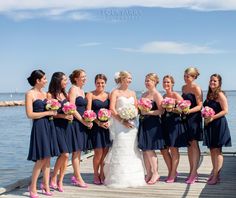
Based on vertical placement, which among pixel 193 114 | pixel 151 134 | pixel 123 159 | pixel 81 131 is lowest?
pixel 123 159

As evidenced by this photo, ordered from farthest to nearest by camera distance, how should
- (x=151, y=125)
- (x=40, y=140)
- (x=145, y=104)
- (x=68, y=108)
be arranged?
(x=151, y=125), (x=145, y=104), (x=68, y=108), (x=40, y=140)

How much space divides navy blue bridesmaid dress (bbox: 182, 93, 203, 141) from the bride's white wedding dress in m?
0.91

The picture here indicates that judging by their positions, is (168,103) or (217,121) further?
(217,121)

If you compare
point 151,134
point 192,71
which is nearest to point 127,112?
point 151,134

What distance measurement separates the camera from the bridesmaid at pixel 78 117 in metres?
7.16

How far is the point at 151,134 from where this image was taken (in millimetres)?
7531

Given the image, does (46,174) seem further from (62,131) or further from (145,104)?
(145,104)

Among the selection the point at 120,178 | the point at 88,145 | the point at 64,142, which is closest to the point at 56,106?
the point at 64,142

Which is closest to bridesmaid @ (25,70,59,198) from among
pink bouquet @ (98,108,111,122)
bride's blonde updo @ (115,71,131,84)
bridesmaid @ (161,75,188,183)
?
pink bouquet @ (98,108,111,122)

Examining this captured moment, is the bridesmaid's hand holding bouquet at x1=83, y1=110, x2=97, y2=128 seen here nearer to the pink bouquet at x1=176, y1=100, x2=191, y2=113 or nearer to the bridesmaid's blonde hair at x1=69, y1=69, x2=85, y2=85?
the bridesmaid's blonde hair at x1=69, y1=69, x2=85, y2=85

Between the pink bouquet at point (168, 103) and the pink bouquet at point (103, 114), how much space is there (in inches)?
36.0

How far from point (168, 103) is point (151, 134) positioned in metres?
0.67

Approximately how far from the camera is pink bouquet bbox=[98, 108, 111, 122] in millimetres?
7180

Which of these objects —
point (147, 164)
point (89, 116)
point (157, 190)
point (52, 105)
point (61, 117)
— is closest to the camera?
point (52, 105)
